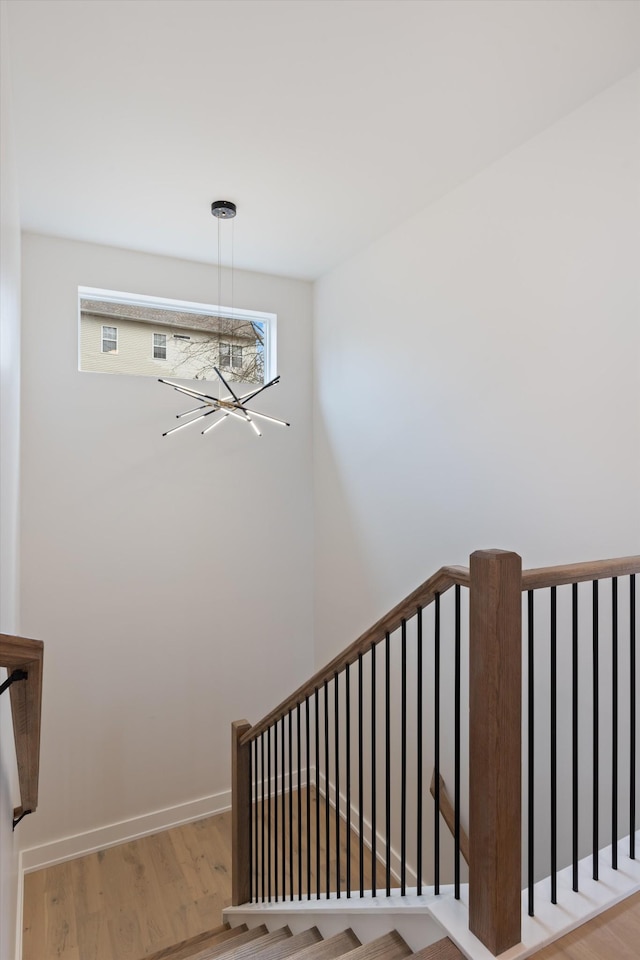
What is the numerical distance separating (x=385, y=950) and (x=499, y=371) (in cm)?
225

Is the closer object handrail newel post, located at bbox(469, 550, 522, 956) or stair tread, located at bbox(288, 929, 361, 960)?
handrail newel post, located at bbox(469, 550, 522, 956)

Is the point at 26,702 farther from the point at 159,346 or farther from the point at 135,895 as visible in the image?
the point at 159,346

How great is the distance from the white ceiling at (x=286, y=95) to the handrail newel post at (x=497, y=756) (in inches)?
72.4

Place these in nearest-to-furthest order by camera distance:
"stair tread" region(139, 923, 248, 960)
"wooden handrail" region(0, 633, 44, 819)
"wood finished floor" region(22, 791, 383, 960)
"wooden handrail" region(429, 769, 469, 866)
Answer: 1. "wooden handrail" region(0, 633, 44, 819)
2. "stair tread" region(139, 923, 248, 960)
3. "wooden handrail" region(429, 769, 469, 866)
4. "wood finished floor" region(22, 791, 383, 960)

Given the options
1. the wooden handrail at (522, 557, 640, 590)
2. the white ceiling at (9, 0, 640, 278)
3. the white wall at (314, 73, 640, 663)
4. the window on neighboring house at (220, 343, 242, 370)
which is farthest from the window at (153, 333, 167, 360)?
the wooden handrail at (522, 557, 640, 590)

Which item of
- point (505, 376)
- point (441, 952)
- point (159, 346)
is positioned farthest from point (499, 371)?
point (159, 346)

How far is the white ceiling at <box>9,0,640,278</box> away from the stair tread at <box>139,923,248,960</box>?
12.0 feet

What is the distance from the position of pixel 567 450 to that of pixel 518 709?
1357 mm

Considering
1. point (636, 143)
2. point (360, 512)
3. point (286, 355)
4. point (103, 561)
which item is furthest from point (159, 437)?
point (636, 143)

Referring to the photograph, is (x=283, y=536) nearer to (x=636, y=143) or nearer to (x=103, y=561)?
(x=103, y=561)

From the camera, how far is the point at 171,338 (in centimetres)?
396

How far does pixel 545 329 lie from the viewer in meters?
2.40

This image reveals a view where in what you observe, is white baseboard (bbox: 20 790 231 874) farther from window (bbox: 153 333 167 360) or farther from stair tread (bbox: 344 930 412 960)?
window (bbox: 153 333 167 360)

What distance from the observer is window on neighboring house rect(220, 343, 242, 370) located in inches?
163
